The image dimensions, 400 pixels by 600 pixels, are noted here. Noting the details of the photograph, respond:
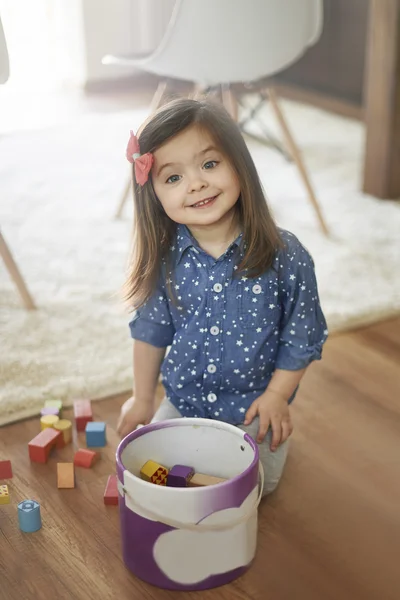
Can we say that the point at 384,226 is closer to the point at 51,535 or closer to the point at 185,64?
the point at 185,64

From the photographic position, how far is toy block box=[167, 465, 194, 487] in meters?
1.35

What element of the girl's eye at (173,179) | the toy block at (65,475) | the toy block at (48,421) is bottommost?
the toy block at (48,421)

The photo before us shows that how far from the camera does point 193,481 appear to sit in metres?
1.35

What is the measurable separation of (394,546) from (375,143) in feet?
5.37

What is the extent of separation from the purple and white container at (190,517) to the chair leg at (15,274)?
0.83 meters

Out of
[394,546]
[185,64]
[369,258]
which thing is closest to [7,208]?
[185,64]

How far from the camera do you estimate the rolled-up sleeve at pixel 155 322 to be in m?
1.53

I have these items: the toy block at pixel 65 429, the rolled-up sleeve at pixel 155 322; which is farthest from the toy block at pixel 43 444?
the rolled-up sleeve at pixel 155 322

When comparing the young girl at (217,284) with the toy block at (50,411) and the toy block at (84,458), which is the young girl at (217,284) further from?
the toy block at (50,411)

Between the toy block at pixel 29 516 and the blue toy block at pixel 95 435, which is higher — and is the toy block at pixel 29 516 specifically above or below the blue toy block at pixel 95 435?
above

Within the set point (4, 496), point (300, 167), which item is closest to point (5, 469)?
point (4, 496)

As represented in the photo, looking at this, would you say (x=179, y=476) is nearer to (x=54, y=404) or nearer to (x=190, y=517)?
(x=190, y=517)

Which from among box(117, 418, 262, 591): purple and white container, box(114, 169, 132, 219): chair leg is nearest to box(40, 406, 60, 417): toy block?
box(117, 418, 262, 591): purple and white container

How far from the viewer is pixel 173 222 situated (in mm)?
1502
